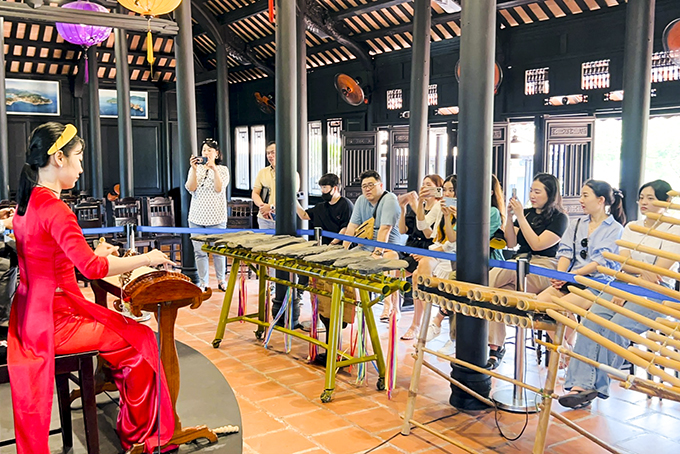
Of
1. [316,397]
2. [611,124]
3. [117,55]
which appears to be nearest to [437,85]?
[611,124]

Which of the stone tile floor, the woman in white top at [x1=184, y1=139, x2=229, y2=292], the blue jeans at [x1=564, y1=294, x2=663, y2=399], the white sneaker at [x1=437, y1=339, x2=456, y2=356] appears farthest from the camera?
the woman in white top at [x1=184, y1=139, x2=229, y2=292]

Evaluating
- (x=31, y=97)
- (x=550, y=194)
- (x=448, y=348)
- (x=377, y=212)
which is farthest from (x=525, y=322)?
(x=31, y=97)

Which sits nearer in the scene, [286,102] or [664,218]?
[664,218]

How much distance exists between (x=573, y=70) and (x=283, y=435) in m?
6.77

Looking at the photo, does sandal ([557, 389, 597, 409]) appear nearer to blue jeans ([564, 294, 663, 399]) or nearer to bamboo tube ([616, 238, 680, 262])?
blue jeans ([564, 294, 663, 399])

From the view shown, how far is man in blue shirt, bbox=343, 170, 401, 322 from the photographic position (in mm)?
5121

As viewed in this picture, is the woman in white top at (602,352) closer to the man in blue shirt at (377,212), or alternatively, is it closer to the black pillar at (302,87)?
the man in blue shirt at (377,212)

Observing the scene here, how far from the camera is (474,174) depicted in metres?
3.61

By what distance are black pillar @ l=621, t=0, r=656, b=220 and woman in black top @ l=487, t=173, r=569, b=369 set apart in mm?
2032

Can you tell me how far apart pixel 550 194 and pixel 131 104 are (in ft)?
41.7

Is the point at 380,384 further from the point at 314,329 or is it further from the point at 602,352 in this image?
the point at 602,352

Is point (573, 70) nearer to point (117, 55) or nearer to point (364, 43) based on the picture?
point (364, 43)

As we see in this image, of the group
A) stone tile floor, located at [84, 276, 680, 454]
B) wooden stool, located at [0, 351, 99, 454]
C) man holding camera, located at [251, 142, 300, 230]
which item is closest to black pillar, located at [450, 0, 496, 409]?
stone tile floor, located at [84, 276, 680, 454]

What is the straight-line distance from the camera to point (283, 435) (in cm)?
326
